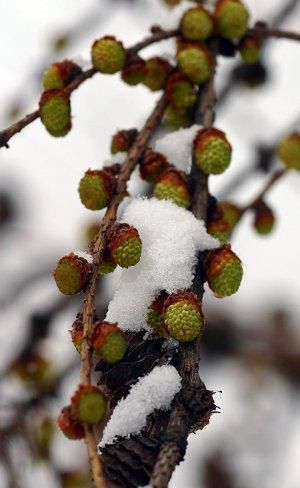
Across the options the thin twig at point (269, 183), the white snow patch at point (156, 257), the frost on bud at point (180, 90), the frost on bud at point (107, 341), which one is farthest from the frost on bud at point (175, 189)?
the thin twig at point (269, 183)

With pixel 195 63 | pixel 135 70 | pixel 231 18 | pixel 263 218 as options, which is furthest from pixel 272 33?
pixel 263 218

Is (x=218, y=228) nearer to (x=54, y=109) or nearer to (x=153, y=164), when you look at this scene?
(x=153, y=164)

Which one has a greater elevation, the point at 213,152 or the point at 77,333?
the point at 213,152

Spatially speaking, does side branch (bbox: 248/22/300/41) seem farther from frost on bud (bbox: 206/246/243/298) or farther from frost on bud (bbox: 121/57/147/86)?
frost on bud (bbox: 206/246/243/298)

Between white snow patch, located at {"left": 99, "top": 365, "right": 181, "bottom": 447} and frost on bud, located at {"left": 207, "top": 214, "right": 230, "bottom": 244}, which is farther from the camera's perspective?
frost on bud, located at {"left": 207, "top": 214, "right": 230, "bottom": 244}

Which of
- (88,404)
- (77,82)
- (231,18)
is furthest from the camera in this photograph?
(231,18)

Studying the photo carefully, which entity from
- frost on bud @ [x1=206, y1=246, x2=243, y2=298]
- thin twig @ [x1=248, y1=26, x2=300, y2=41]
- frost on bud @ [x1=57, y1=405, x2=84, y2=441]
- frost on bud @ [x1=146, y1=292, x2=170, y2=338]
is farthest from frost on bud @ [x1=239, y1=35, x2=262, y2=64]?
A: frost on bud @ [x1=57, y1=405, x2=84, y2=441]

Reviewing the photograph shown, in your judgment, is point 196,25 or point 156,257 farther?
point 196,25
